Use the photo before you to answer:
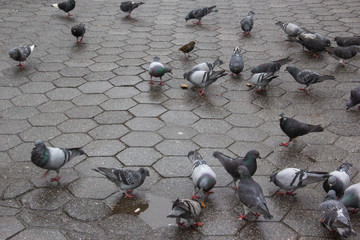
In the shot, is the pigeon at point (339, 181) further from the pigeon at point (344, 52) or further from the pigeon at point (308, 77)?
the pigeon at point (344, 52)

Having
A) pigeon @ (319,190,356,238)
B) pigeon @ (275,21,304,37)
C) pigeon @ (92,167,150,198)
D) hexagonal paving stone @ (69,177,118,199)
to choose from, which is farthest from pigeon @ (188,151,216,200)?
pigeon @ (275,21,304,37)

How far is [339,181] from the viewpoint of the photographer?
13.0 ft

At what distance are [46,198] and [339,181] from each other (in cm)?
298

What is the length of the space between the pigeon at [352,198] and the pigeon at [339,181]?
10 cm

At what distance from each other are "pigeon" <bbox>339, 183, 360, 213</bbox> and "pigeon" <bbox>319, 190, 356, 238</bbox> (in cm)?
18

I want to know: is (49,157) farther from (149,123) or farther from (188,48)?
(188,48)

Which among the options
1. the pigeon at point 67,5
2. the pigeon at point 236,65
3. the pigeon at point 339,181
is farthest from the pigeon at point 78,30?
the pigeon at point 339,181

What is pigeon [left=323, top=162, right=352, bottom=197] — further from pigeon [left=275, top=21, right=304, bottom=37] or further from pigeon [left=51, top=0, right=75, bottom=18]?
pigeon [left=51, top=0, right=75, bottom=18]

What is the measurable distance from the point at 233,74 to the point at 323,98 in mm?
1580

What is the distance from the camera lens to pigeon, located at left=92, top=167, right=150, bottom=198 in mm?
3926

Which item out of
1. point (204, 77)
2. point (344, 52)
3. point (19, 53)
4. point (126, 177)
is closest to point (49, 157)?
point (126, 177)

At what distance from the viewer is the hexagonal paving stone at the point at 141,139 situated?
195 inches

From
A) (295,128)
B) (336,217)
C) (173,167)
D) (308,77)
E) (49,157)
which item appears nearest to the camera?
(336,217)

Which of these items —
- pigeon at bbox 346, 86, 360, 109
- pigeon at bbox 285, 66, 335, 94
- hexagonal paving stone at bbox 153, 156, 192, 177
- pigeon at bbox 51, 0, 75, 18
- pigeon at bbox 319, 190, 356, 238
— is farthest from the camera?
pigeon at bbox 51, 0, 75, 18
